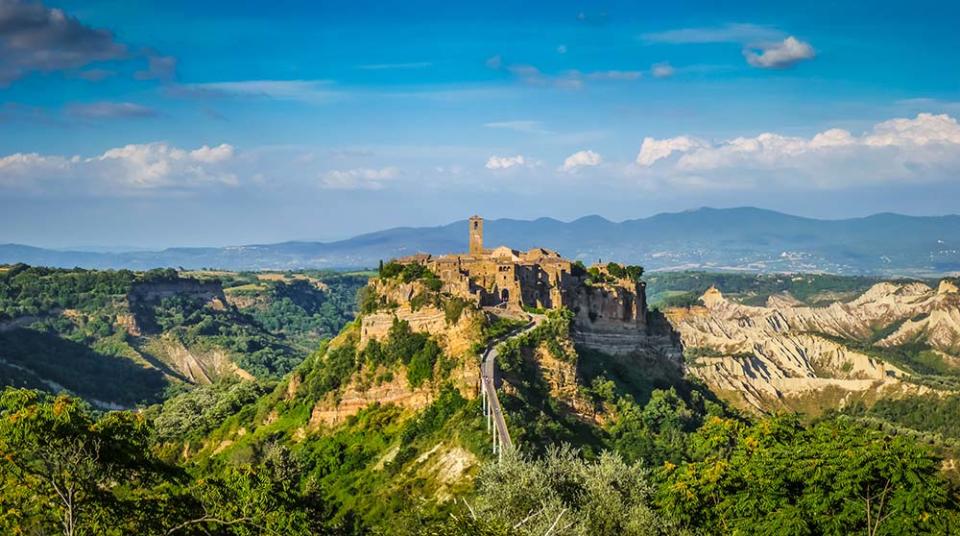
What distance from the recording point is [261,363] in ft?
463

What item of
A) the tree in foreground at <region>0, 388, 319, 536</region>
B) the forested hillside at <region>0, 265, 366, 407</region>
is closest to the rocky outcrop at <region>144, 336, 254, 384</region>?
the forested hillside at <region>0, 265, 366, 407</region>

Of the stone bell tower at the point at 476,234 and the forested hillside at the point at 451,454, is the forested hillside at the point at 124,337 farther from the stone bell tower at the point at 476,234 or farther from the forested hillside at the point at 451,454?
the stone bell tower at the point at 476,234

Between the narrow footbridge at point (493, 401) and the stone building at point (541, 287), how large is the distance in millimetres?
6793

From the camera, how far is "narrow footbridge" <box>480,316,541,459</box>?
46.7 metres

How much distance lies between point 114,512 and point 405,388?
33.8 meters

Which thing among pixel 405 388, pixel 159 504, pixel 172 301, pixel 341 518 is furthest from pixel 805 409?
pixel 172 301

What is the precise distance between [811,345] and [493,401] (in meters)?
89.5

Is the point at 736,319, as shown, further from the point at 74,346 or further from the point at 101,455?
the point at 101,455

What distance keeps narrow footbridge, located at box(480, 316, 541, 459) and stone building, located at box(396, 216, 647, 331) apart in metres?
6.79

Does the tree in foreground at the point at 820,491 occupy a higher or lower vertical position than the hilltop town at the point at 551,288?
lower

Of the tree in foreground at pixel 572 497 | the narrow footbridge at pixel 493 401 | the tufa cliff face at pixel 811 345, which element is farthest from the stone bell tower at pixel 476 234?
the tree in foreground at pixel 572 497

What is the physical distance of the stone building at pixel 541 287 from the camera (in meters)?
67.1

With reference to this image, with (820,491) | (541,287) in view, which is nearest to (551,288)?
(541,287)

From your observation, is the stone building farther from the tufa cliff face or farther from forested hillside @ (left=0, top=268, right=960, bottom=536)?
the tufa cliff face
